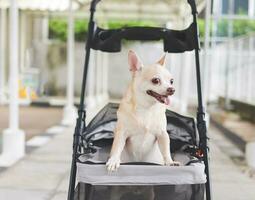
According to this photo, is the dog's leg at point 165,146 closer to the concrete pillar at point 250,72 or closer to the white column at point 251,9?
the concrete pillar at point 250,72

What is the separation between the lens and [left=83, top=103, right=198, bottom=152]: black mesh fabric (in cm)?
283

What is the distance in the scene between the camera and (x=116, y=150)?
2404 millimetres

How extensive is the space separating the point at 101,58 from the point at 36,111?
3418 mm

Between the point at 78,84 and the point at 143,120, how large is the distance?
11.1m

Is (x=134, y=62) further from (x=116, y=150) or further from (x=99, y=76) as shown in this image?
(x=99, y=76)

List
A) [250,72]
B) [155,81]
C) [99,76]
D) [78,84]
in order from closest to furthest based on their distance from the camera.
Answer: [155,81] < [250,72] < [99,76] < [78,84]

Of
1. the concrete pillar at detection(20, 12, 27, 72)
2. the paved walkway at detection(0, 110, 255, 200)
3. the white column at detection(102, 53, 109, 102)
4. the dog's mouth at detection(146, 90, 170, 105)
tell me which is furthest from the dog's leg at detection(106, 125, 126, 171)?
the white column at detection(102, 53, 109, 102)

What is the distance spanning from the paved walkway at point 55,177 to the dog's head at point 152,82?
1288 millimetres

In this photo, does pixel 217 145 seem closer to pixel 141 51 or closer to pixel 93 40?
pixel 93 40

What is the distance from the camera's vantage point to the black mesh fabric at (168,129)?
283 cm

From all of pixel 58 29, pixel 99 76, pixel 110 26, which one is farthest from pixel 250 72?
pixel 58 29

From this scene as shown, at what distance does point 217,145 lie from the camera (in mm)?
6023

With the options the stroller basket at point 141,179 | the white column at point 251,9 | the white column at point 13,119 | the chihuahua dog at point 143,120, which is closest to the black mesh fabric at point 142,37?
the chihuahua dog at point 143,120

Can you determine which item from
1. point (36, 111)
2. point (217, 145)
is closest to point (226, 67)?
point (36, 111)
